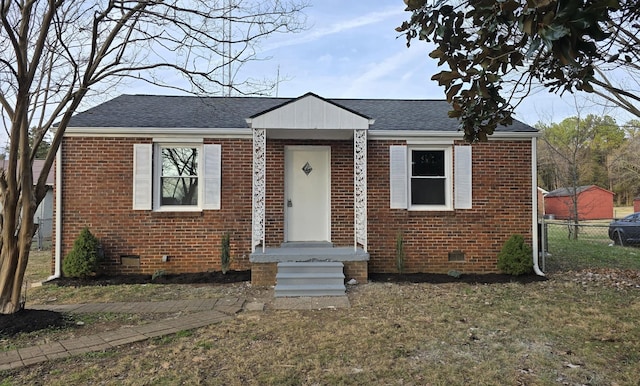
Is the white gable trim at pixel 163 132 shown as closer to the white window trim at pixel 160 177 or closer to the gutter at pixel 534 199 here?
the white window trim at pixel 160 177

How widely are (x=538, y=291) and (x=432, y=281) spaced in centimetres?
177

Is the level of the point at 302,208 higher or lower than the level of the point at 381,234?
higher

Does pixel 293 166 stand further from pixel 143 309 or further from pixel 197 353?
pixel 197 353

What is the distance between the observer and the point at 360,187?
755cm

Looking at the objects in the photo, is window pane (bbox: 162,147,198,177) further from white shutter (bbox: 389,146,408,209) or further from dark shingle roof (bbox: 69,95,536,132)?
white shutter (bbox: 389,146,408,209)

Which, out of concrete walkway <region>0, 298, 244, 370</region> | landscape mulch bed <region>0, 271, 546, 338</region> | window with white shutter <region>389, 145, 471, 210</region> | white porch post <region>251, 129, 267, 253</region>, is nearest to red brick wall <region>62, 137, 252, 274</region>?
landscape mulch bed <region>0, 271, 546, 338</region>

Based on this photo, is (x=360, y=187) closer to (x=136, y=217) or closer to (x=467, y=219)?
(x=467, y=219)

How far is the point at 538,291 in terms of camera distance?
658cm

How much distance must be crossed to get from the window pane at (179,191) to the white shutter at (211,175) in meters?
0.34

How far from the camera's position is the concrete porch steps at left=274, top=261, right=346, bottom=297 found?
20.8 ft

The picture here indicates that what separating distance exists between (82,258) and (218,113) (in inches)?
158

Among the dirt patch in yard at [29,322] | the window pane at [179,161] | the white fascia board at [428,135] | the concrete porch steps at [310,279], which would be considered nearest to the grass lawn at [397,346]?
the dirt patch in yard at [29,322]

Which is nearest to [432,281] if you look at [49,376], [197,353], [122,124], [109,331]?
[197,353]

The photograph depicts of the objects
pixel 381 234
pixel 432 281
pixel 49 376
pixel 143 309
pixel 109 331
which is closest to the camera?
pixel 49 376
